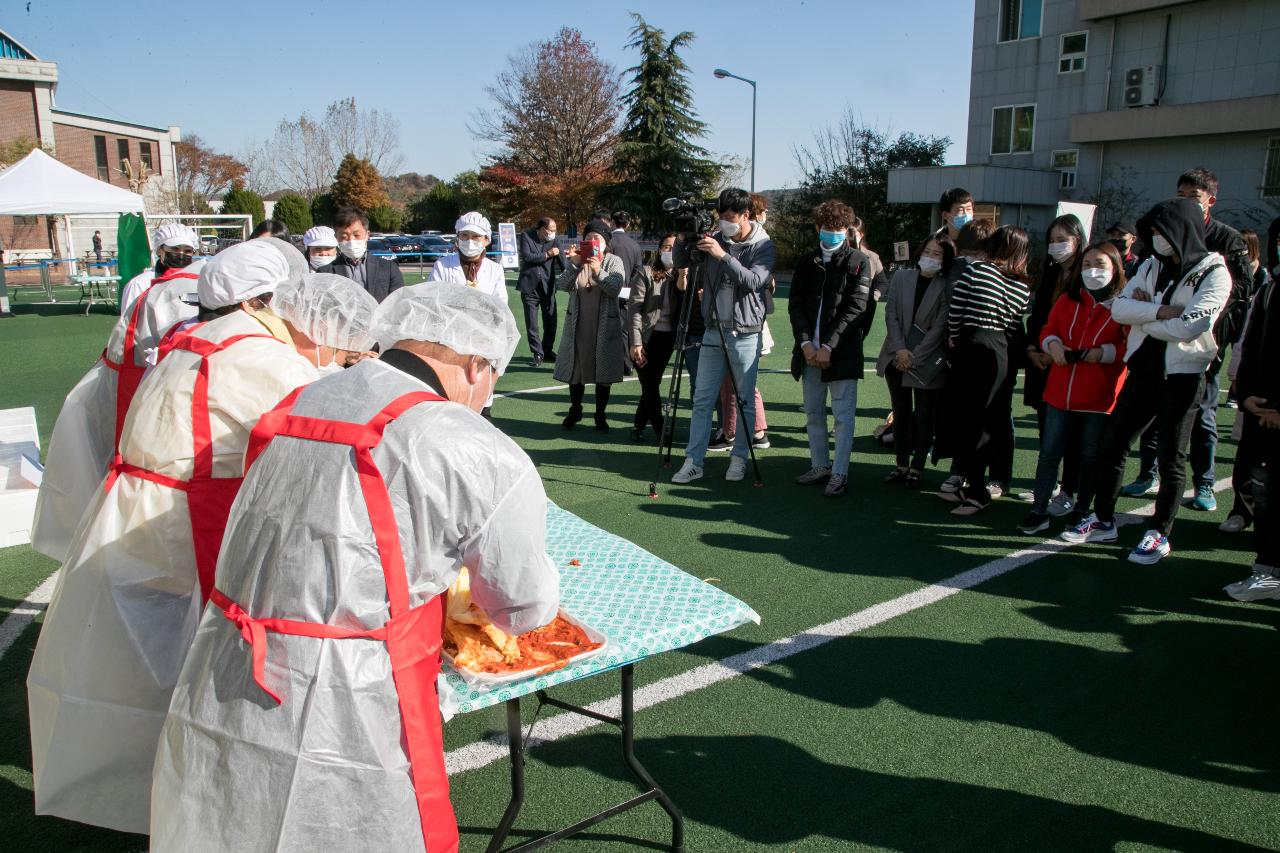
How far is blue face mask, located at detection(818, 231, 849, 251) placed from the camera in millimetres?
6223

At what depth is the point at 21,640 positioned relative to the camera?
4320 mm

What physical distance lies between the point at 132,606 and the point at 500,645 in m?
1.28

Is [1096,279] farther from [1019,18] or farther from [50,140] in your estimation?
[50,140]

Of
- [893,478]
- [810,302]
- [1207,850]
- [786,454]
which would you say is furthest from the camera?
[786,454]

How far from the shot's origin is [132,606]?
9.25 ft

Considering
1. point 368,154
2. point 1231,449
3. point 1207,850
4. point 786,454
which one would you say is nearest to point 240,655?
point 1207,850

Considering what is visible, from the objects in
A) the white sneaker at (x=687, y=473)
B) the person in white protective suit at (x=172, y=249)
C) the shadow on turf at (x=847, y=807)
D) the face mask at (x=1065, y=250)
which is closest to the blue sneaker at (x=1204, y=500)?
the face mask at (x=1065, y=250)

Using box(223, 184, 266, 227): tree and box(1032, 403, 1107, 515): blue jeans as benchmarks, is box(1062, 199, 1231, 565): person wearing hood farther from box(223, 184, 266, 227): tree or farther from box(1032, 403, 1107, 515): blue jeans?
box(223, 184, 266, 227): tree

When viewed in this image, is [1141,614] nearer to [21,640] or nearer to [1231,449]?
[1231,449]

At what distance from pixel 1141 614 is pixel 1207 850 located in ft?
6.21

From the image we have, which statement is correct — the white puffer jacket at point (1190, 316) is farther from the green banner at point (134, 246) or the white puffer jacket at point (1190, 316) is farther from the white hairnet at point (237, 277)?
the green banner at point (134, 246)

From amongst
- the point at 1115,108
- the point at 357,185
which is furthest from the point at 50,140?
the point at 1115,108

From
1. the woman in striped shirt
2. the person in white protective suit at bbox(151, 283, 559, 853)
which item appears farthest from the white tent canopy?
the person in white protective suit at bbox(151, 283, 559, 853)

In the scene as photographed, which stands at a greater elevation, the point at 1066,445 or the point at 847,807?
the point at 1066,445
